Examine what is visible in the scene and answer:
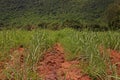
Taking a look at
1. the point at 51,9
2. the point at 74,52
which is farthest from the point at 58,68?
the point at 51,9

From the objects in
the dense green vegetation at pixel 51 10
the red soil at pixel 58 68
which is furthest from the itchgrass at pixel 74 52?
the dense green vegetation at pixel 51 10

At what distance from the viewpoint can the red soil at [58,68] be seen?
3.85 metres

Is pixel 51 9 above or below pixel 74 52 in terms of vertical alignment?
below

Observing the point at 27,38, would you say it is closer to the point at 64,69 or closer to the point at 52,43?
the point at 52,43

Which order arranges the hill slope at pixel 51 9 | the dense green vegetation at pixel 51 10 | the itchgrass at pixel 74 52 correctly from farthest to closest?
the hill slope at pixel 51 9, the dense green vegetation at pixel 51 10, the itchgrass at pixel 74 52

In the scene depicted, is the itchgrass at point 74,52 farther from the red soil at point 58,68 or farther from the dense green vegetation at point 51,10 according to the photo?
the dense green vegetation at point 51,10

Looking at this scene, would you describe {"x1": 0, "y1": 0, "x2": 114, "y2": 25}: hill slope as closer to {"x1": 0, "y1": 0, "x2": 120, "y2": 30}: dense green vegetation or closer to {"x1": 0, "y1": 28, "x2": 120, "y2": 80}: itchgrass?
{"x1": 0, "y1": 0, "x2": 120, "y2": 30}: dense green vegetation

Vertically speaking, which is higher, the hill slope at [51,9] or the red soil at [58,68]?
the red soil at [58,68]

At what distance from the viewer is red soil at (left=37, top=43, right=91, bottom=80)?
385 cm

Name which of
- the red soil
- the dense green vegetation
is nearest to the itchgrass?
the red soil

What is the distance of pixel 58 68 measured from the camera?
439 cm

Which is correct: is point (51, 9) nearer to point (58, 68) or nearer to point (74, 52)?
point (74, 52)

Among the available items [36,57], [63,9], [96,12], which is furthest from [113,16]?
[63,9]

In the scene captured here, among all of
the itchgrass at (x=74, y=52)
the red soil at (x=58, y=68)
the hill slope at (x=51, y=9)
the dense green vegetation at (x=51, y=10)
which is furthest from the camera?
the hill slope at (x=51, y=9)
